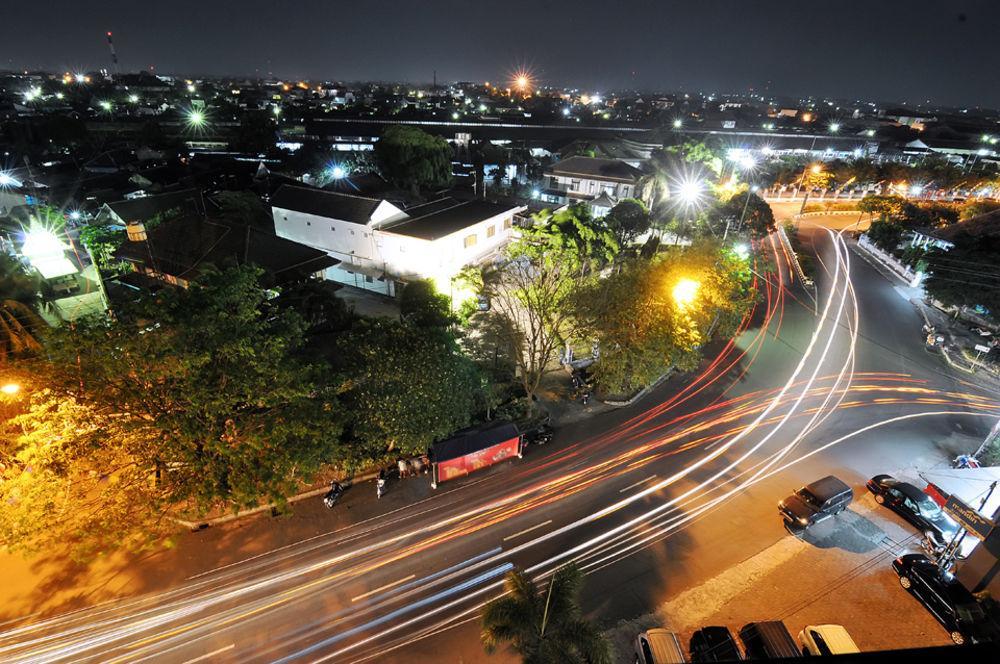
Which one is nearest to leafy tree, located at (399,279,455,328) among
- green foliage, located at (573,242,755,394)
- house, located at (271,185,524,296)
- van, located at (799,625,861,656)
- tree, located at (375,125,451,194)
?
house, located at (271,185,524,296)

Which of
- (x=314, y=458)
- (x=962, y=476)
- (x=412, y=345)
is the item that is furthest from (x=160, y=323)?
(x=962, y=476)

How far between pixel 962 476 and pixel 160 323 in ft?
100.0

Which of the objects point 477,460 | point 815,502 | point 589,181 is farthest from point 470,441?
point 589,181

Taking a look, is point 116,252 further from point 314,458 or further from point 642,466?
point 642,466

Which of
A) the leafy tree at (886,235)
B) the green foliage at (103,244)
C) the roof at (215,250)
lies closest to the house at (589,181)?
the leafy tree at (886,235)

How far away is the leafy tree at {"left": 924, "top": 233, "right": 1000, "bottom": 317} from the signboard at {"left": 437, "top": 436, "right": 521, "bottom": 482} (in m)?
35.1

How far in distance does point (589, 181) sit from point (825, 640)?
4983 centimetres

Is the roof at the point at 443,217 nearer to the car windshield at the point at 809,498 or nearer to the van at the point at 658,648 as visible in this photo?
the car windshield at the point at 809,498

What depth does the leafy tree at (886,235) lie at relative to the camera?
153ft

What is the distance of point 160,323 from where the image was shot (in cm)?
1527

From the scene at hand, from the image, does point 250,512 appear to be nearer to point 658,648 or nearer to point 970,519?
point 658,648

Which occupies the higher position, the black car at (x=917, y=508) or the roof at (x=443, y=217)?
the roof at (x=443, y=217)

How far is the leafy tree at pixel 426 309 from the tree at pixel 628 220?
20.4 m

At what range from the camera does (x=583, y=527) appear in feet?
60.9
